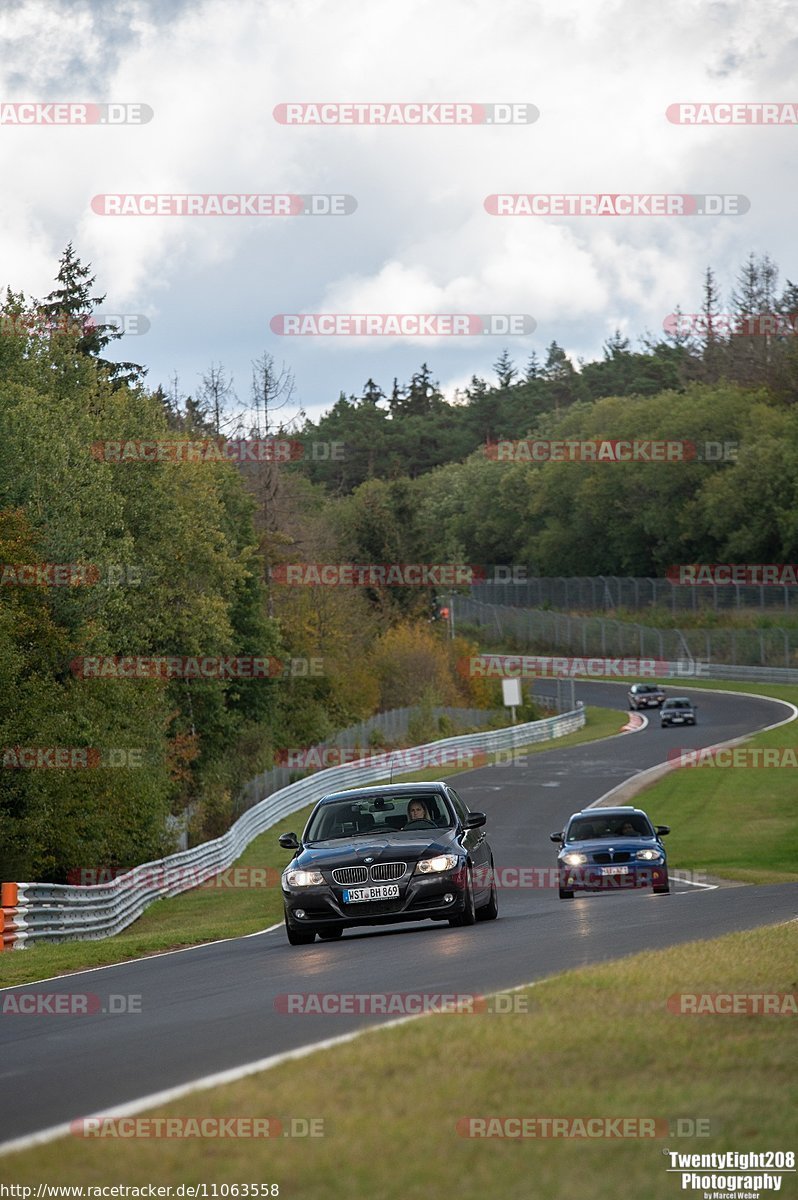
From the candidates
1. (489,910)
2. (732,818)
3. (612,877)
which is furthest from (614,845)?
(732,818)

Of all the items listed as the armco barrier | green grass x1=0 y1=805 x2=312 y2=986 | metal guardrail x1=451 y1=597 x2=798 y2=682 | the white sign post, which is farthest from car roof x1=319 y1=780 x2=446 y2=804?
metal guardrail x1=451 y1=597 x2=798 y2=682

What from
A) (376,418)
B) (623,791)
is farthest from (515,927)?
(376,418)

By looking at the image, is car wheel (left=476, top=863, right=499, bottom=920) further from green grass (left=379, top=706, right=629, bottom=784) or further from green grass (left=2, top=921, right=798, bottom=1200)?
green grass (left=379, top=706, right=629, bottom=784)

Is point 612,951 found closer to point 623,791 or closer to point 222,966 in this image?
point 222,966

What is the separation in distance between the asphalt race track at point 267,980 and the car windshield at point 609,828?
1.23 metres

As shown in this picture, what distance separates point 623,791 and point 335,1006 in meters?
36.6

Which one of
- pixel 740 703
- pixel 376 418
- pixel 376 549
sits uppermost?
pixel 376 418

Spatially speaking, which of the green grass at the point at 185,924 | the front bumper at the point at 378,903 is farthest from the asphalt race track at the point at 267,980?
the green grass at the point at 185,924

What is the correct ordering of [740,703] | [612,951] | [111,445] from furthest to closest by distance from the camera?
[740,703] < [111,445] < [612,951]

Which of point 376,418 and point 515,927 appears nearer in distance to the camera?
point 515,927

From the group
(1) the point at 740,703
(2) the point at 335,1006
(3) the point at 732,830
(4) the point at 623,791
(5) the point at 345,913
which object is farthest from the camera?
(1) the point at 740,703

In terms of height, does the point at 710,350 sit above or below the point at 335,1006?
above

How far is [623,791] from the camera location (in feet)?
152

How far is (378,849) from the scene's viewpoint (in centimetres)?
1620
